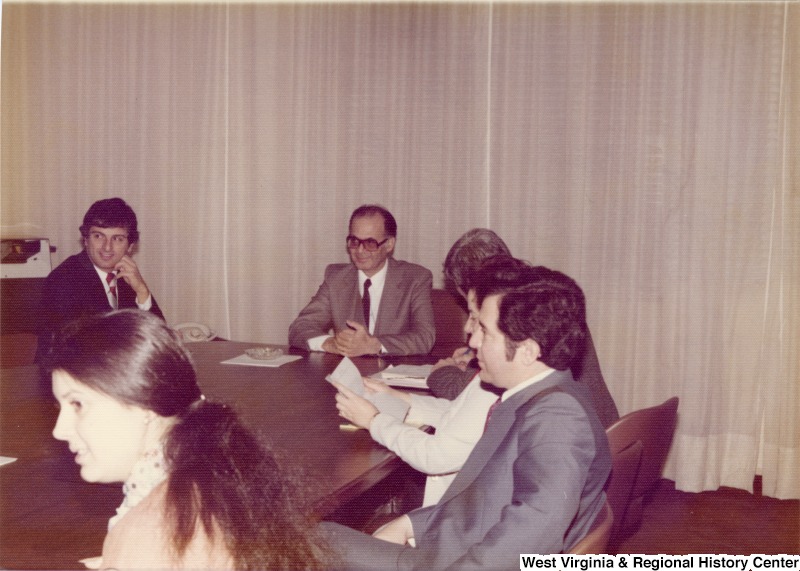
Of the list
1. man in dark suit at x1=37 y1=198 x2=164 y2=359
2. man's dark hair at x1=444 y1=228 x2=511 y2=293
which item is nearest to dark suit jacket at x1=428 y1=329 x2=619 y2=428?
man's dark hair at x1=444 y1=228 x2=511 y2=293

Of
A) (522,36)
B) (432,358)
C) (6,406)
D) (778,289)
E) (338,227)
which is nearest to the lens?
(6,406)

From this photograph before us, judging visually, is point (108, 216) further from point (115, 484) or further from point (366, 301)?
point (115, 484)

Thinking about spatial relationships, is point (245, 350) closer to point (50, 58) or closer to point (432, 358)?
point (432, 358)

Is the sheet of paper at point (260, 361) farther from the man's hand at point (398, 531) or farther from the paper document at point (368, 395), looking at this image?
the man's hand at point (398, 531)

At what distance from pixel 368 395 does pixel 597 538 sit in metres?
1.18

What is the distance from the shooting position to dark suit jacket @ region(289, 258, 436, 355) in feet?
11.8

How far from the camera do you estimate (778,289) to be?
4.07 metres

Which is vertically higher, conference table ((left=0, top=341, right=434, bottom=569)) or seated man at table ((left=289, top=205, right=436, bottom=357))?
seated man at table ((left=289, top=205, right=436, bottom=357))

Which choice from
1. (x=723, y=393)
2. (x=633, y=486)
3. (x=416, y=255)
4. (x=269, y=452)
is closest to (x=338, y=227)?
(x=416, y=255)

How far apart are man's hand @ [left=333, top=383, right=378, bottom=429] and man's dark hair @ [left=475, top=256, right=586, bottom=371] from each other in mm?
605

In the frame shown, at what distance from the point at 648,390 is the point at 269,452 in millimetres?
3471

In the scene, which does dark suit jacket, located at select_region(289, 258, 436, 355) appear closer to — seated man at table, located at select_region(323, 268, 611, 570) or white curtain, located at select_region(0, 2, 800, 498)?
white curtain, located at select_region(0, 2, 800, 498)

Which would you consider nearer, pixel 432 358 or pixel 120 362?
pixel 120 362

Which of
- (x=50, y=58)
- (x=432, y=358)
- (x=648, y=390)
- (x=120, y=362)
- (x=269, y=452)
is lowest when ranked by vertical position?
(x=648, y=390)
